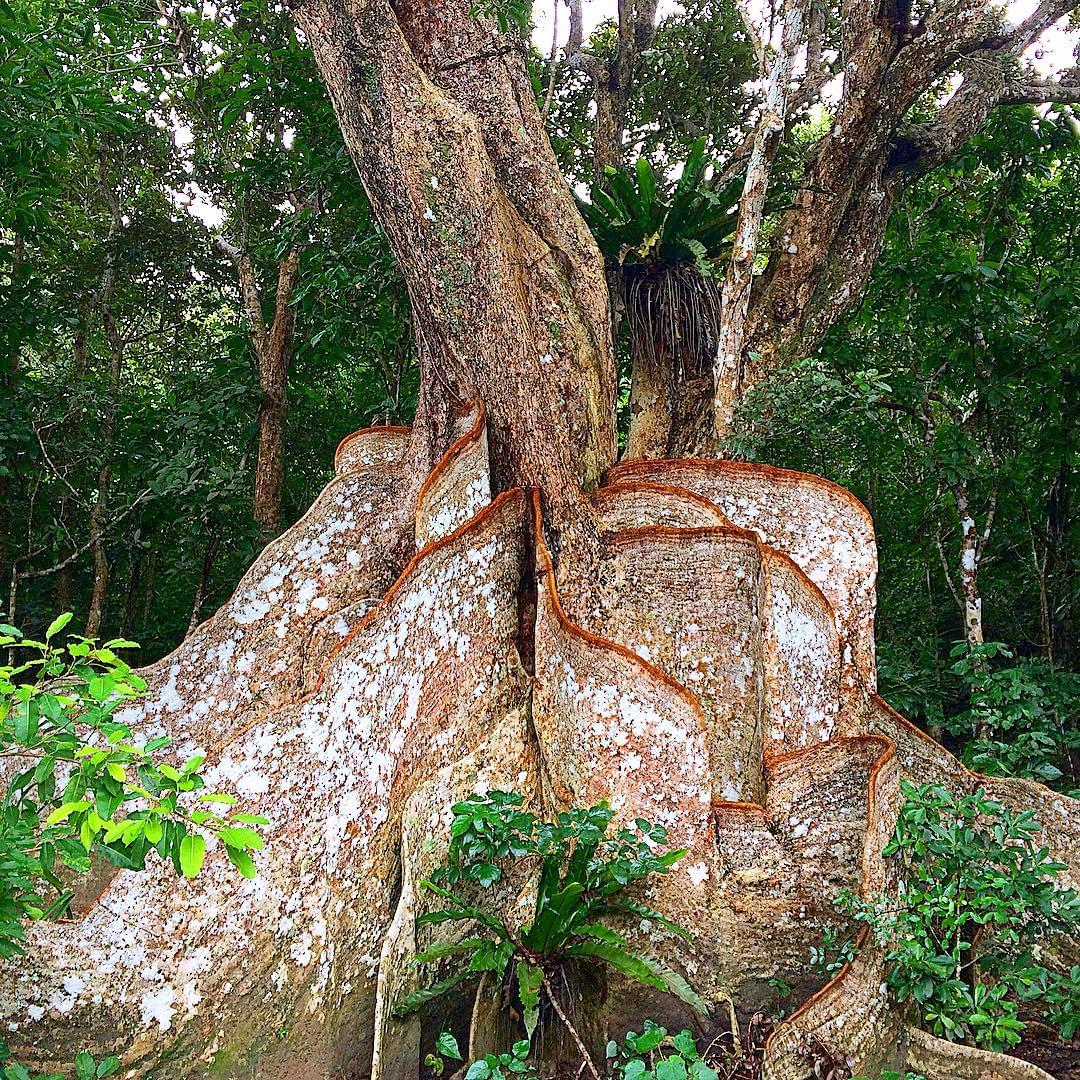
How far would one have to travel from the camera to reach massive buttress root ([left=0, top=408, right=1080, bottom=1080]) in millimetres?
3045

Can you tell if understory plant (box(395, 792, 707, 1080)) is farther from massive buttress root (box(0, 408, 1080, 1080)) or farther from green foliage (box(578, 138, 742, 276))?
green foliage (box(578, 138, 742, 276))

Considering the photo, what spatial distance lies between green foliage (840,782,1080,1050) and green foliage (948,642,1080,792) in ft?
3.26

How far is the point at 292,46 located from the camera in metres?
6.43

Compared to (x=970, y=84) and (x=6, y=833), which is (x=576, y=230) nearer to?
(x=970, y=84)

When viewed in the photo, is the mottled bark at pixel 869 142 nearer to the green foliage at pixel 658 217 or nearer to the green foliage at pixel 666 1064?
the green foliage at pixel 658 217

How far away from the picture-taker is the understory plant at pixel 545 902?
293 cm

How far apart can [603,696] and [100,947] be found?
6.12 feet

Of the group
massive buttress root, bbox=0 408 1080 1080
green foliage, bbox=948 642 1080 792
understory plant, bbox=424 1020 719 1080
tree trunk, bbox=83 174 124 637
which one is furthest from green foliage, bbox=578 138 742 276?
tree trunk, bbox=83 174 124 637

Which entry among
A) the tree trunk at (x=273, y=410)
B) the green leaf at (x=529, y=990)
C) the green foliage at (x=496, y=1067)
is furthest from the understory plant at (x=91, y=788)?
the tree trunk at (x=273, y=410)

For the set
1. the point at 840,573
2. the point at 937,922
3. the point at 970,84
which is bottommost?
the point at 937,922

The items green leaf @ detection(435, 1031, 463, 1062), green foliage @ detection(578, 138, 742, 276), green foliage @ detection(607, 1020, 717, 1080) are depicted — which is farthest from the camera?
green foliage @ detection(578, 138, 742, 276)

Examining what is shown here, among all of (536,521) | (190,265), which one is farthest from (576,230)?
(190,265)

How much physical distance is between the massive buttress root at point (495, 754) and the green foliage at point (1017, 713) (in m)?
0.74

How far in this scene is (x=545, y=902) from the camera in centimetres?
297
